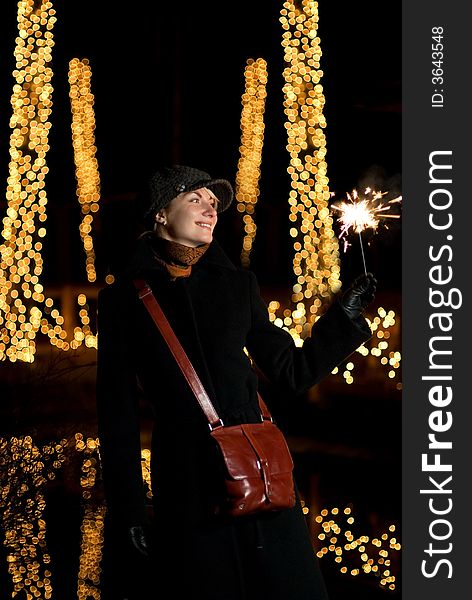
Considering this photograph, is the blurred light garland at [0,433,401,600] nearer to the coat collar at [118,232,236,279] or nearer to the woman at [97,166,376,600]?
the woman at [97,166,376,600]

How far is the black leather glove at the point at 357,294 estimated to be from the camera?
8.92ft

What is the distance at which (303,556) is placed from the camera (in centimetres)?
263

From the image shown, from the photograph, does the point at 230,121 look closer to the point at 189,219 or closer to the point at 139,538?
the point at 189,219

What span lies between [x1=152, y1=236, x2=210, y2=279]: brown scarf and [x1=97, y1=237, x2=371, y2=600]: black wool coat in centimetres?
3

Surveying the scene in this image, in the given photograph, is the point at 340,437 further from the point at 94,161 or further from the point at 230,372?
the point at 230,372

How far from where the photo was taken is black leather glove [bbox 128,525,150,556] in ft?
8.71

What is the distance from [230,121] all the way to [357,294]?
6.82 m

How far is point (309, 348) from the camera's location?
2764 mm

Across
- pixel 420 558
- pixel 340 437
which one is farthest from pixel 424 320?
pixel 340 437

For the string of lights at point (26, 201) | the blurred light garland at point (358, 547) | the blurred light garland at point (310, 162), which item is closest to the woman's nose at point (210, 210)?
the blurred light garland at point (358, 547)

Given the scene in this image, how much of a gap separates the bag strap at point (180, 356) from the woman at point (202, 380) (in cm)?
2

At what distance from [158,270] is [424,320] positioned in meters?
2.50

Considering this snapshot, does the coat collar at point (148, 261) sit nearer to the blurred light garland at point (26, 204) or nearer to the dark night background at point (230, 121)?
the dark night background at point (230, 121)

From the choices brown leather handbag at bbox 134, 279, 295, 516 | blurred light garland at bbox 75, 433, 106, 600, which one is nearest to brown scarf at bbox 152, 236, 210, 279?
brown leather handbag at bbox 134, 279, 295, 516
